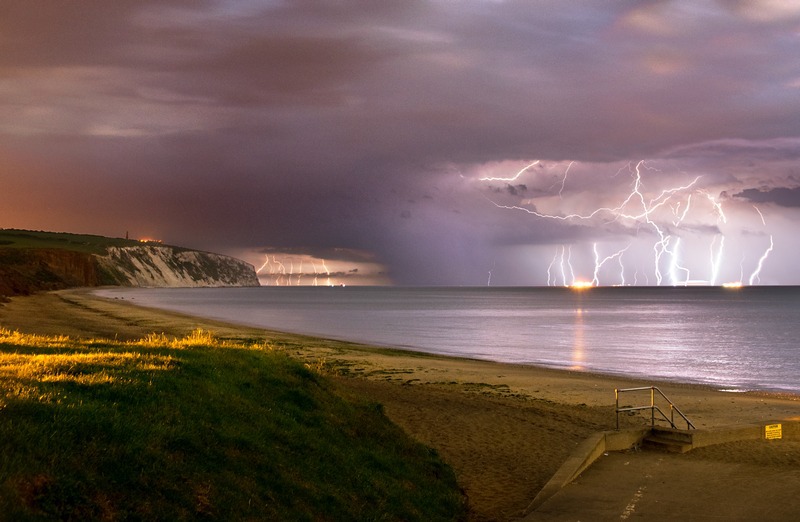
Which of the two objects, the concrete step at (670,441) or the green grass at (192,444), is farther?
the concrete step at (670,441)

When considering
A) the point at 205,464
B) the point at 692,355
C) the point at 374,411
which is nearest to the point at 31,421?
the point at 205,464

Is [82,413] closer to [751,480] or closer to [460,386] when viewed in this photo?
[751,480]

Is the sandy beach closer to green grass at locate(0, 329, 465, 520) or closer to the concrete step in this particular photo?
the concrete step

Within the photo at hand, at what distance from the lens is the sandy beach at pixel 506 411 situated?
15.2m

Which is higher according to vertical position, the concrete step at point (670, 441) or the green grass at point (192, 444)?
the green grass at point (192, 444)

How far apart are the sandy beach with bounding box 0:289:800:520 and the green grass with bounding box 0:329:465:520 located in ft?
5.55

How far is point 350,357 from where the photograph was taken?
143 feet

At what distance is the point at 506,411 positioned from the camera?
73.3 feet

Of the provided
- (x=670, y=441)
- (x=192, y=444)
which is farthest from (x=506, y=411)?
(x=192, y=444)

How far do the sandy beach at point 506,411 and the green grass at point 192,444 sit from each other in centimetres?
169

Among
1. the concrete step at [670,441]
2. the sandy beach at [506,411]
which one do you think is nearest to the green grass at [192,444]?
the sandy beach at [506,411]

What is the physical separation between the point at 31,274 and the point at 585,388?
143791 mm

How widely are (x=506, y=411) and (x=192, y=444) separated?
570 inches

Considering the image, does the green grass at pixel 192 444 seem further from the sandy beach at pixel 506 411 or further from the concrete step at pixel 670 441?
the concrete step at pixel 670 441
